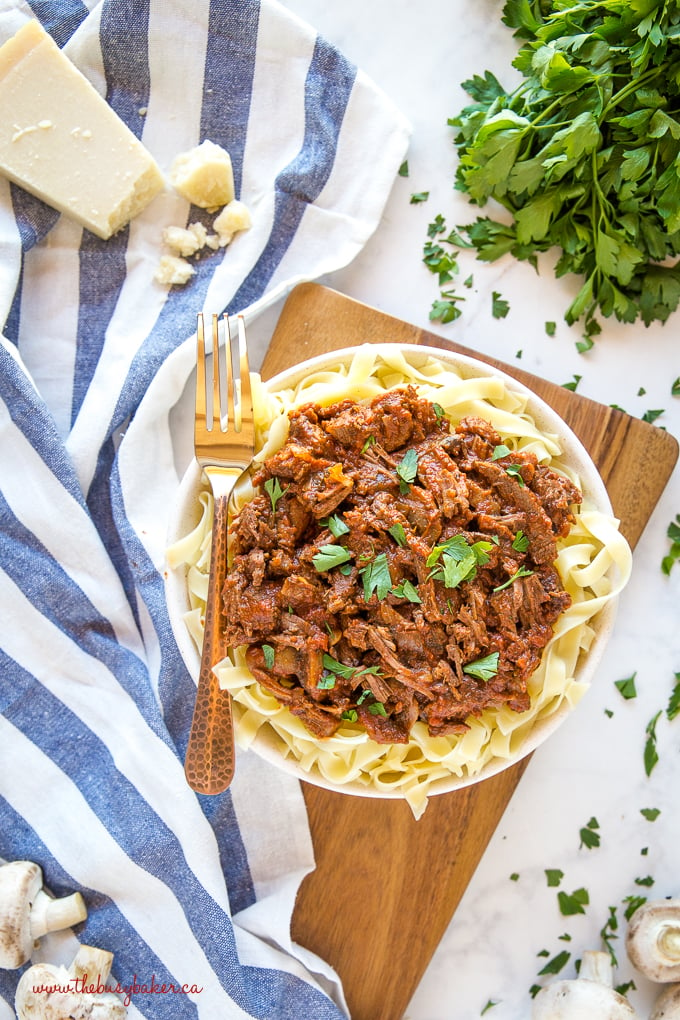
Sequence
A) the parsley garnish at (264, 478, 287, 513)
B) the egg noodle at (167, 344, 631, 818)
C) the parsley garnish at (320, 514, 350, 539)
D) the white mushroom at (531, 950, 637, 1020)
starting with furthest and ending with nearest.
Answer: the white mushroom at (531, 950, 637, 1020) < the egg noodle at (167, 344, 631, 818) < the parsley garnish at (264, 478, 287, 513) < the parsley garnish at (320, 514, 350, 539)

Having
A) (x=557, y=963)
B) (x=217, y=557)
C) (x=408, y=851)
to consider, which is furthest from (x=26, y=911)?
(x=557, y=963)

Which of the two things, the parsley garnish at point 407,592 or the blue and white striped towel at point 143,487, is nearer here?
the parsley garnish at point 407,592

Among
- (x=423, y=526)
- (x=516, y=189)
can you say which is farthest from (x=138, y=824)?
(x=516, y=189)

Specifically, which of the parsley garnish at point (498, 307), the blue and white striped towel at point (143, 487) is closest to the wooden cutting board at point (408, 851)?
the blue and white striped towel at point (143, 487)

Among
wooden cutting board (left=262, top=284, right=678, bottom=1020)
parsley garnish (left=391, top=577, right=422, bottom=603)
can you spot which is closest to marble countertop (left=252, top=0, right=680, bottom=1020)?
wooden cutting board (left=262, top=284, right=678, bottom=1020)

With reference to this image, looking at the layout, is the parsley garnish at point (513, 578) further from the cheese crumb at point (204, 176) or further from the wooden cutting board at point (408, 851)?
the cheese crumb at point (204, 176)

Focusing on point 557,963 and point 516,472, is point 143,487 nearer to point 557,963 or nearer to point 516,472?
point 516,472

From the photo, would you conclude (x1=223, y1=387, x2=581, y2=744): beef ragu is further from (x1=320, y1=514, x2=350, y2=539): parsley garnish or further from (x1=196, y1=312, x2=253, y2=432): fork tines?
(x1=196, y1=312, x2=253, y2=432): fork tines
